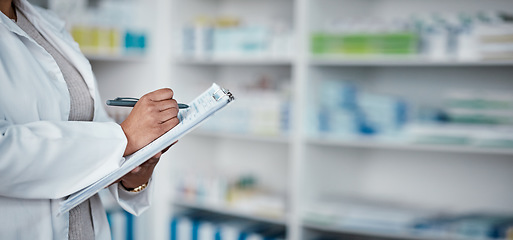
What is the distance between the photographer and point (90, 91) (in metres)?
1.25

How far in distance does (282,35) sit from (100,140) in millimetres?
1828

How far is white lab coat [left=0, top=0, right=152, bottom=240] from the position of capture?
98 cm

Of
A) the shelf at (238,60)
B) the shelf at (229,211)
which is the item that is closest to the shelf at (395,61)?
the shelf at (238,60)

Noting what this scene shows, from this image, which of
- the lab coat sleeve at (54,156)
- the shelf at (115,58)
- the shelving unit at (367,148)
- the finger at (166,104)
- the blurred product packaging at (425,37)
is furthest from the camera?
the shelf at (115,58)

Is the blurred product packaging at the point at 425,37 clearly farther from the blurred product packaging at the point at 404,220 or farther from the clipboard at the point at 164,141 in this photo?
Answer: the clipboard at the point at 164,141

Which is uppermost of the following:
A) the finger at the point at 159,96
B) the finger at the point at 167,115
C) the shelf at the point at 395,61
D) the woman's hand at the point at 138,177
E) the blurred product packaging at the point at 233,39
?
the blurred product packaging at the point at 233,39

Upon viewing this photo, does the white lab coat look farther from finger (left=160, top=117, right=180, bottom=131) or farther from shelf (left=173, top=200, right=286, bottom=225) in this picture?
shelf (left=173, top=200, right=286, bottom=225)

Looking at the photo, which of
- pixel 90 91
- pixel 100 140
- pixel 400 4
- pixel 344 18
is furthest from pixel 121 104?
Result: pixel 400 4

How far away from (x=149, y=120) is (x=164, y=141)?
7 centimetres

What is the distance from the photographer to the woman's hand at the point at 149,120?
3.46 ft

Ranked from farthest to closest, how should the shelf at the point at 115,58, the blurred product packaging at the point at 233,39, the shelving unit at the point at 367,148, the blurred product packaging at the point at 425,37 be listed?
the shelf at the point at 115,58, the blurred product packaging at the point at 233,39, the shelving unit at the point at 367,148, the blurred product packaging at the point at 425,37

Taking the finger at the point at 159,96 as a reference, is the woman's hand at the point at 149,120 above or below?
below

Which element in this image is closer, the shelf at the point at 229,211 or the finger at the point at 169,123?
the finger at the point at 169,123

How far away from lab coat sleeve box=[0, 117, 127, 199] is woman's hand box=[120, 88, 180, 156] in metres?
0.02
